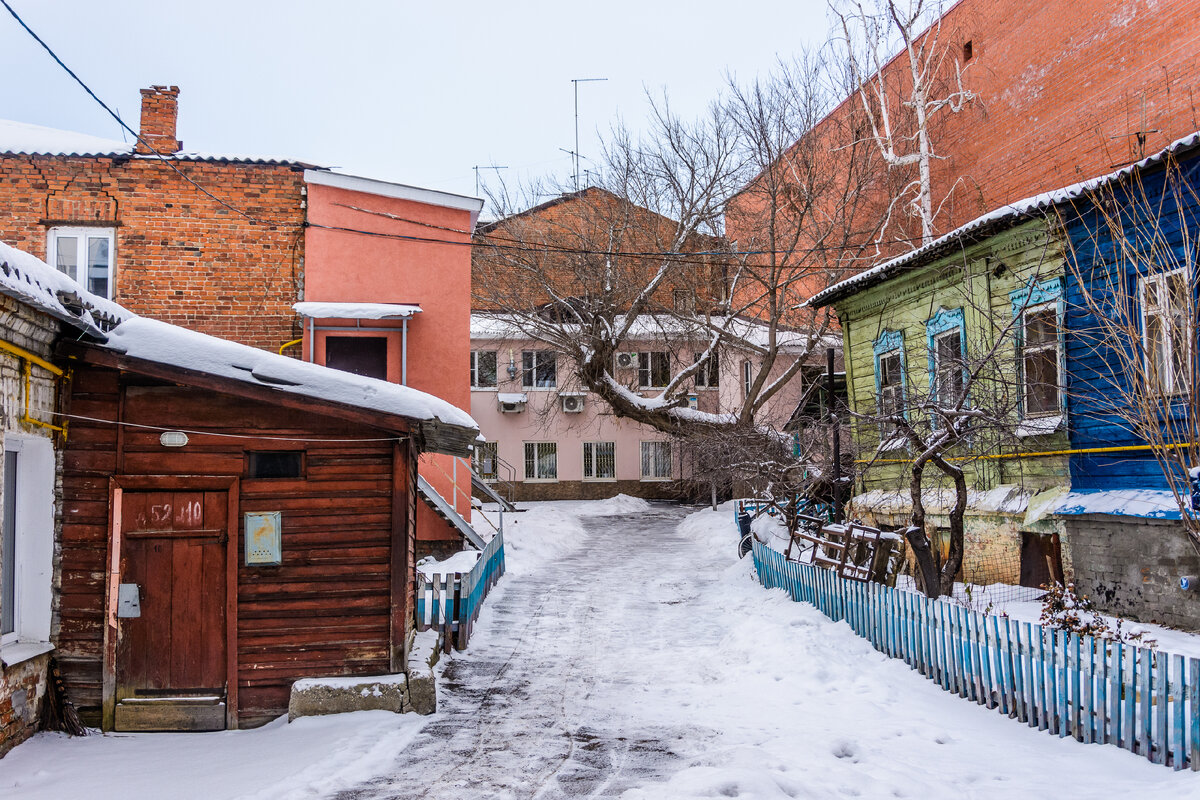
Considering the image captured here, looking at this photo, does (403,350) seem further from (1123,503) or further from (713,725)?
(1123,503)

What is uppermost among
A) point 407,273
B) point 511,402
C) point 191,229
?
point 191,229

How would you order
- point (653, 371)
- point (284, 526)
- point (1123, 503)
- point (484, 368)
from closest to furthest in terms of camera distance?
point (284, 526) < point (1123, 503) < point (484, 368) < point (653, 371)

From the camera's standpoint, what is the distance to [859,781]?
599cm

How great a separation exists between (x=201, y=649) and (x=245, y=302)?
8943 millimetres

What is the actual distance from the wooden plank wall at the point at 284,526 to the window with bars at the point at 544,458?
25020mm

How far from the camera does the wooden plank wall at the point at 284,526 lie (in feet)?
25.3

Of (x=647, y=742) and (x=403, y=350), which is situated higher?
(x=403, y=350)

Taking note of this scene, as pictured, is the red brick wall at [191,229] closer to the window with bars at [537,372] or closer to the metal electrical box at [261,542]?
the metal electrical box at [261,542]

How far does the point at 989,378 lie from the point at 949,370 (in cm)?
256

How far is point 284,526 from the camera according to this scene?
8.14 meters

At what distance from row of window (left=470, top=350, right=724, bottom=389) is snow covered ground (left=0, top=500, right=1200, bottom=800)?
2238 cm

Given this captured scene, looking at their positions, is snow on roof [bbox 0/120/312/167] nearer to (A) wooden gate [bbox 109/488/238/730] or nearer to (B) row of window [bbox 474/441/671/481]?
(A) wooden gate [bbox 109/488/238/730]

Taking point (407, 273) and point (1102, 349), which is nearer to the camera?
point (1102, 349)

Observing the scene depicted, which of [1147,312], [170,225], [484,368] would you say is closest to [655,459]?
[484,368]
